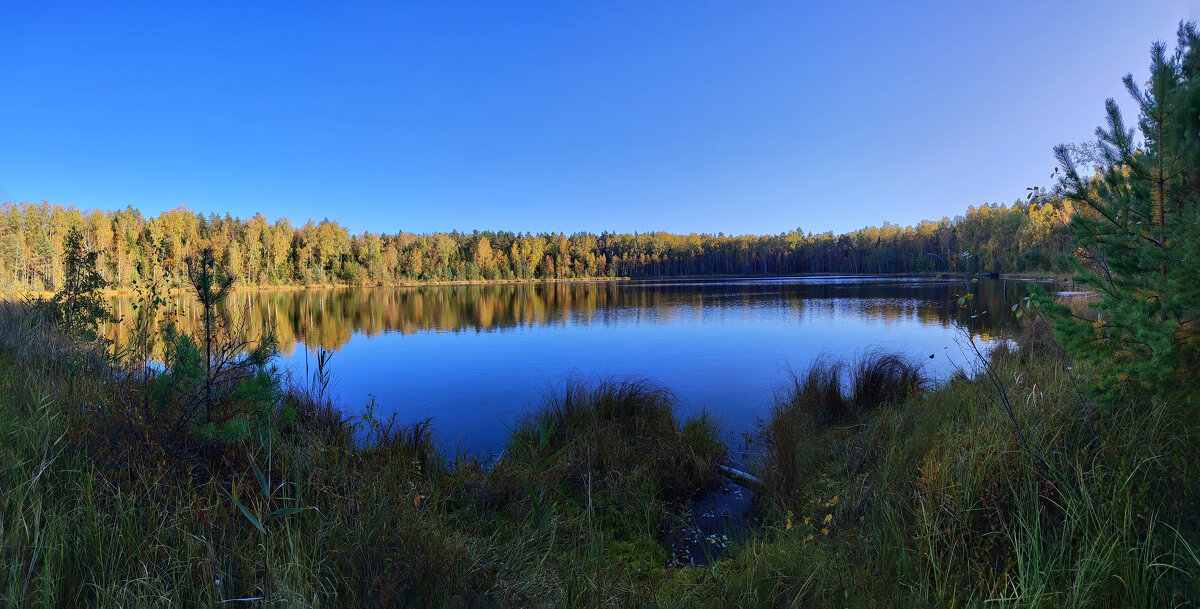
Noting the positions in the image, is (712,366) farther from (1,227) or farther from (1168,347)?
(1,227)

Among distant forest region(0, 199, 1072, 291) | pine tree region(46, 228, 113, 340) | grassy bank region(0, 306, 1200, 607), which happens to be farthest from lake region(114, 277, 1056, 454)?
distant forest region(0, 199, 1072, 291)

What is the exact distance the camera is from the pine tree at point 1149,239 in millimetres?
2895

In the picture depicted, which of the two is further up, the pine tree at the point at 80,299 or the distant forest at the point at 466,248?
the distant forest at the point at 466,248

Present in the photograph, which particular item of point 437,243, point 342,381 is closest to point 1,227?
point 437,243

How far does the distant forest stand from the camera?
5750cm

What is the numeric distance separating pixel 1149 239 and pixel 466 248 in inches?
5132

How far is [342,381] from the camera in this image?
13438 millimetres

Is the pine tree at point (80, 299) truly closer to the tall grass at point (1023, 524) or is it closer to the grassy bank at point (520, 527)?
the grassy bank at point (520, 527)

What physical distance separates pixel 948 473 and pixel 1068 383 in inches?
76.3

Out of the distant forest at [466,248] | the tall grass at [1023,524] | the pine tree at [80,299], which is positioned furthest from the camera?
the distant forest at [466,248]

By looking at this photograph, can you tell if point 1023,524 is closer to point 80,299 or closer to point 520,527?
point 520,527

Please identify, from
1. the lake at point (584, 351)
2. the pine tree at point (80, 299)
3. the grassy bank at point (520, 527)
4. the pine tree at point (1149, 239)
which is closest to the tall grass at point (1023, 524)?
the grassy bank at point (520, 527)

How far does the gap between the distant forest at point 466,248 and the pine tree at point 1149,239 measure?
19.4 meters

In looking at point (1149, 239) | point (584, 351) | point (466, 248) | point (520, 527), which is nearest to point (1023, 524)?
point (1149, 239)
